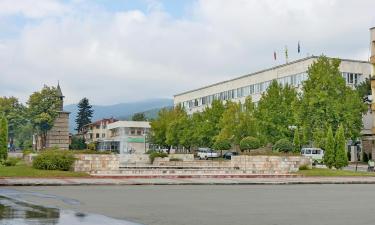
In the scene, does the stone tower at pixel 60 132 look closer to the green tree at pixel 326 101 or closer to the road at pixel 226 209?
the green tree at pixel 326 101

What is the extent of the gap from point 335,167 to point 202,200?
27233 mm

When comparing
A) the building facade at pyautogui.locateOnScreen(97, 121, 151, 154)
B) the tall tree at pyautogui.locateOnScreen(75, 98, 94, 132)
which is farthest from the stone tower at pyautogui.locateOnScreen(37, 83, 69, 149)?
the tall tree at pyautogui.locateOnScreen(75, 98, 94, 132)

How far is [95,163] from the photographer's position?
35062mm

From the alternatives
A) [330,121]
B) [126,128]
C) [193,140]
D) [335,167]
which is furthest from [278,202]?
[126,128]

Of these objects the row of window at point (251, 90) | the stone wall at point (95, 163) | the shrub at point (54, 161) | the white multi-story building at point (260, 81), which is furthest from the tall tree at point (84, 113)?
the shrub at point (54, 161)

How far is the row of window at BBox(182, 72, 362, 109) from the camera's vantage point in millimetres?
83963

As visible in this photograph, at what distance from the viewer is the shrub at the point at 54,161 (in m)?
33.6

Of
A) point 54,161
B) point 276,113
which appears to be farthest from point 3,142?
point 276,113

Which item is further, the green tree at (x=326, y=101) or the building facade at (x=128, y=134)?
the building facade at (x=128, y=134)

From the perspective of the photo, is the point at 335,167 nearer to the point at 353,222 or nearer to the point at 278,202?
the point at 278,202

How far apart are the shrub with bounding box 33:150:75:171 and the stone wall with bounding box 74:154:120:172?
481 millimetres

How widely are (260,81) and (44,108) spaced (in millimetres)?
35871

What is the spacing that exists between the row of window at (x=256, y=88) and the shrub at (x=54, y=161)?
41657 millimetres

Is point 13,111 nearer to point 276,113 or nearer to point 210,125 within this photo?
point 210,125
